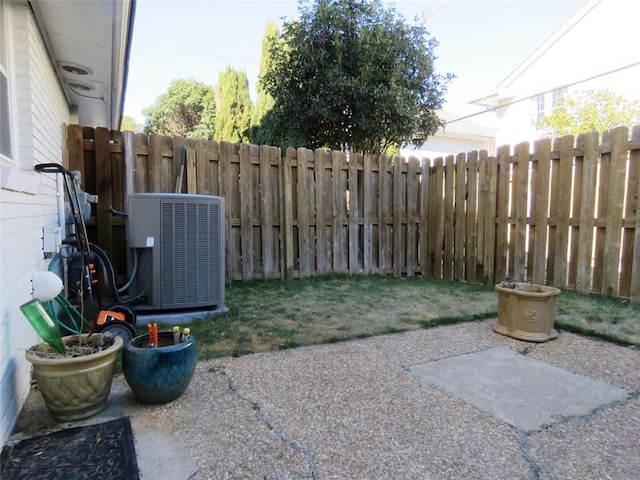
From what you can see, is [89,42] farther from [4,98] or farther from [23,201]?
[23,201]

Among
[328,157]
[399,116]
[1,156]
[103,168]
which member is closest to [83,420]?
[1,156]

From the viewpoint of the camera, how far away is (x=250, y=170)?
5.51 metres

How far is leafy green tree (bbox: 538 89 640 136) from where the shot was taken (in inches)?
453

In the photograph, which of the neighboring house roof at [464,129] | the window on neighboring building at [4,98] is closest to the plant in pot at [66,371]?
the window on neighboring building at [4,98]

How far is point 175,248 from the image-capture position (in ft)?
12.3

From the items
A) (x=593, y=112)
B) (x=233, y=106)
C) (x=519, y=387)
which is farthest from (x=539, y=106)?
(x=519, y=387)

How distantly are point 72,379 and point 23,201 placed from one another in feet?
3.51

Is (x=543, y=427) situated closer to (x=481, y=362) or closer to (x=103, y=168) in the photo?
(x=481, y=362)

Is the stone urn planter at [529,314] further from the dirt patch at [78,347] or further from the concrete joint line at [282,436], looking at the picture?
the dirt patch at [78,347]

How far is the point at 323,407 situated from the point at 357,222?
14.3ft

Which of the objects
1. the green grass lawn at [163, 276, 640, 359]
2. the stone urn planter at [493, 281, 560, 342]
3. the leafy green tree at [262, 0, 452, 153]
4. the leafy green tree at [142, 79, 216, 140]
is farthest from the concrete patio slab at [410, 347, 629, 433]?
the leafy green tree at [142, 79, 216, 140]

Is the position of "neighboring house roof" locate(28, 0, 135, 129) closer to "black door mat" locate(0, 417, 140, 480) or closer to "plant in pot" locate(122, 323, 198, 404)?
"plant in pot" locate(122, 323, 198, 404)

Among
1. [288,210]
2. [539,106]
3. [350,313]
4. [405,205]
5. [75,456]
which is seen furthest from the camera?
[539,106]

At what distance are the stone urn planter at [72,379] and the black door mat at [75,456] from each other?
0.11 m
